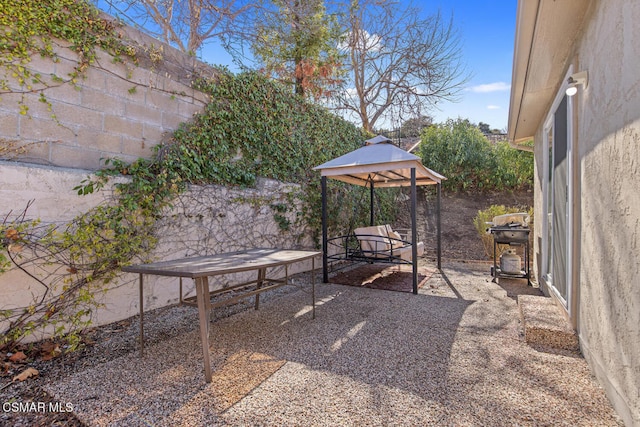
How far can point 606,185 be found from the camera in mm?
2041

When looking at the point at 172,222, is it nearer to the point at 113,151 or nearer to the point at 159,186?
the point at 159,186

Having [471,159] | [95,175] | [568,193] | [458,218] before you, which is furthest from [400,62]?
[95,175]

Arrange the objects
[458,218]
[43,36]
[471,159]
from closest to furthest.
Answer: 1. [43,36]
2. [458,218]
3. [471,159]

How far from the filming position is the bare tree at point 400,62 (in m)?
10.8

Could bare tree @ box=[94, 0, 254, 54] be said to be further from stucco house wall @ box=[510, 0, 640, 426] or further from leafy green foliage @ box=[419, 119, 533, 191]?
leafy green foliage @ box=[419, 119, 533, 191]

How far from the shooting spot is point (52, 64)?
3016mm

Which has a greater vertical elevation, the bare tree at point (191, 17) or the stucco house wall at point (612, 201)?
the bare tree at point (191, 17)

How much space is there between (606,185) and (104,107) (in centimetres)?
447

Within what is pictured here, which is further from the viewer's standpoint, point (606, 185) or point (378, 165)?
point (378, 165)

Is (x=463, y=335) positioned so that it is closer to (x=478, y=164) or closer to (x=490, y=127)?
(x=478, y=164)

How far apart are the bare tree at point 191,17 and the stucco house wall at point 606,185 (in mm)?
5663

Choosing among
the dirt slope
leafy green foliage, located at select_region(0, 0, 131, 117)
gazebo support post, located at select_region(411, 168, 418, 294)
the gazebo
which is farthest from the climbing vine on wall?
the dirt slope

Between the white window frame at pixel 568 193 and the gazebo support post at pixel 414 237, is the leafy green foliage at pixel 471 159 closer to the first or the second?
the white window frame at pixel 568 193

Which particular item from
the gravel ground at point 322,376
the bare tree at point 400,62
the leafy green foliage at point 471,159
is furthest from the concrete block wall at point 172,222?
the bare tree at point 400,62
